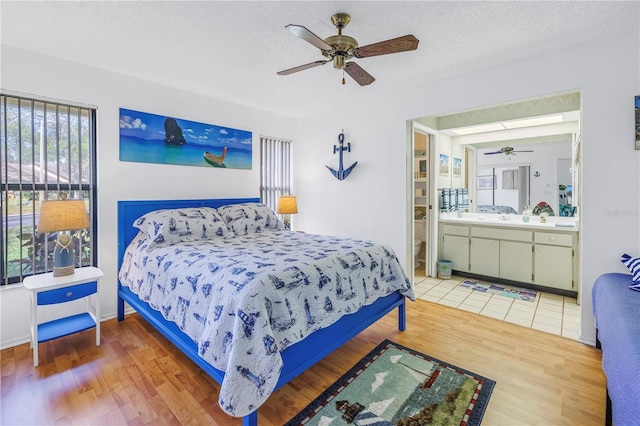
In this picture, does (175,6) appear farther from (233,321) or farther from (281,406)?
(281,406)

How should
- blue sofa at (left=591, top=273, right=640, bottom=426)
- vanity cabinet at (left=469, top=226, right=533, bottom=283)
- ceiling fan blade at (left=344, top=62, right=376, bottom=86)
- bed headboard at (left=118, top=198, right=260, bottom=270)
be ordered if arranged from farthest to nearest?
vanity cabinet at (left=469, top=226, right=533, bottom=283) → bed headboard at (left=118, top=198, right=260, bottom=270) → ceiling fan blade at (left=344, top=62, right=376, bottom=86) → blue sofa at (left=591, top=273, right=640, bottom=426)

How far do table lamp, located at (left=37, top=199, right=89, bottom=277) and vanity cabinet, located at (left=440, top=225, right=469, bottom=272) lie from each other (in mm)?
4341

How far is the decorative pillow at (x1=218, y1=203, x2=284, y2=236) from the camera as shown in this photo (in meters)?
3.44

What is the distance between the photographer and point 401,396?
1.91 m

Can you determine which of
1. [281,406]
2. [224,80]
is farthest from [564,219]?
[224,80]

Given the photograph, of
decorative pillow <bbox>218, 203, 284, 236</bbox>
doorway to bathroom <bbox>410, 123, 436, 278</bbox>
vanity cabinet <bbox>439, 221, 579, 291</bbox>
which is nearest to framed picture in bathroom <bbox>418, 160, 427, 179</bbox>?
doorway to bathroom <bbox>410, 123, 436, 278</bbox>

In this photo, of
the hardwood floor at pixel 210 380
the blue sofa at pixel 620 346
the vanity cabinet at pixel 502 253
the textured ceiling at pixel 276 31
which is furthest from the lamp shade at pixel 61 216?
the vanity cabinet at pixel 502 253

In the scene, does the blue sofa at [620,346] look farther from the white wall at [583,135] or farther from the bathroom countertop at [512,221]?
the bathroom countertop at [512,221]

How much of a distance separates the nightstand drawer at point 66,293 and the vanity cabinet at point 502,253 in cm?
443

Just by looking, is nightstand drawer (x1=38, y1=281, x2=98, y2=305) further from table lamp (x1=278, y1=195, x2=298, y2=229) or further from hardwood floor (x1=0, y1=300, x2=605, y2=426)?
table lamp (x1=278, y1=195, x2=298, y2=229)

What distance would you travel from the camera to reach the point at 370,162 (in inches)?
157

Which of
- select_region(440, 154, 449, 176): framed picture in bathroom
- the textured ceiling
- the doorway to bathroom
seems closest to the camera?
the textured ceiling

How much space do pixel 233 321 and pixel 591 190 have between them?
293 cm

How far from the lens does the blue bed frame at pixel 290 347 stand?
1805 mm
